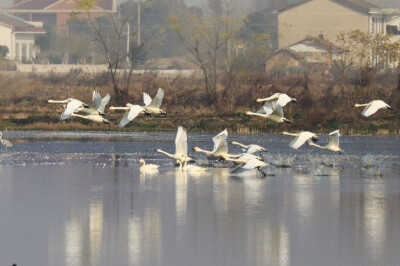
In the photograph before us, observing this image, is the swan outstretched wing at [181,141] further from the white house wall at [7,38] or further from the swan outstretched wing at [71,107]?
the white house wall at [7,38]

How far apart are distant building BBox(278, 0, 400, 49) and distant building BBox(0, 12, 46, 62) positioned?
24212 millimetres

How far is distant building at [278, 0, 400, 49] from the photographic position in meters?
84.6

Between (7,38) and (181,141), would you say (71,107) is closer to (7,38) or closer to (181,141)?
(181,141)

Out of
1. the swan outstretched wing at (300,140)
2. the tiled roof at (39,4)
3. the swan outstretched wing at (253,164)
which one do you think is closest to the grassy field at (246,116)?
the swan outstretched wing at (300,140)

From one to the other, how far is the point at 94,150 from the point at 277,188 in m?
10.3

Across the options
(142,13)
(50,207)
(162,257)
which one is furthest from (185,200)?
(142,13)

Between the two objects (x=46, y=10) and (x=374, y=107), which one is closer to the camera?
(x=374, y=107)

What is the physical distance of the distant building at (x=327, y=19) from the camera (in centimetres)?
8462

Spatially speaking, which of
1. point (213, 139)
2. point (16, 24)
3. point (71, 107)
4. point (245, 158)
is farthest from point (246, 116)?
point (16, 24)

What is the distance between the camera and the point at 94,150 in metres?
33.3

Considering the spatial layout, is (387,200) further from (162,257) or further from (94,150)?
(94,150)

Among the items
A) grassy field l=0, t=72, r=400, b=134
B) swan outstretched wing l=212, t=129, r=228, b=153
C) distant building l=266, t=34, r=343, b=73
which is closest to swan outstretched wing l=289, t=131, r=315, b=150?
swan outstretched wing l=212, t=129, r=228, b=153

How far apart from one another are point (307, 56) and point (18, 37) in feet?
128

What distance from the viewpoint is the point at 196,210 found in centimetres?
2097
